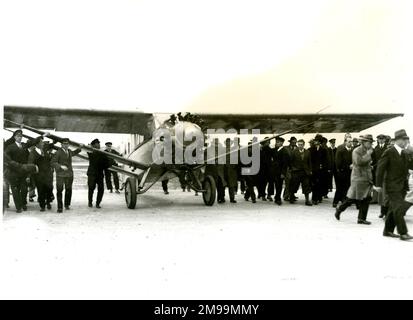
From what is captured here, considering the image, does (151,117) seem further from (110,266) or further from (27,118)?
(110,266)

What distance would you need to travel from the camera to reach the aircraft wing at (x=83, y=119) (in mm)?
12266

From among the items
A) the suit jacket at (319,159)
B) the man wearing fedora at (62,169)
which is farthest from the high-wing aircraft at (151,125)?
the suit jacket at (319,159)

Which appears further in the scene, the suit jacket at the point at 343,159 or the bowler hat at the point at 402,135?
the suit jacket at the point at 343,159

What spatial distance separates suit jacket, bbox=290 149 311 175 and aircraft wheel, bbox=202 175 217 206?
7.69ft

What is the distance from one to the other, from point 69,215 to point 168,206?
299 centimetres

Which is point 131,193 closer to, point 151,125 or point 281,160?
point 151,125

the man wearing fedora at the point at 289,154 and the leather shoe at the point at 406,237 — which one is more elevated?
the man wearing fedora at the point at 289,154

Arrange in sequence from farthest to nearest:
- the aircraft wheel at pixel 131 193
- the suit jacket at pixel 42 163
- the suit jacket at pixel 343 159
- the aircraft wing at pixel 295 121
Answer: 1. the aircraft wing at pixel 295 121
2. the suit jacket at pixel 343 159
3. the aircraft wheel at pixel 131 193
4. the suit jacket at pixel 42 163

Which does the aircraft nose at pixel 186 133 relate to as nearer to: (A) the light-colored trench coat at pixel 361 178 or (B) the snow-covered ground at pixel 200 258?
(B) the snow-covered ground at pixel 200 258

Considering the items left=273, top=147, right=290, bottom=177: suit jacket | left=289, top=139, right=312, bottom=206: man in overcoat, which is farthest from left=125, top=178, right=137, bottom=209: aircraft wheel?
left=289, top=139, right=312, bottom=206: man in overcoat

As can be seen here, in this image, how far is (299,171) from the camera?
12.7 meters

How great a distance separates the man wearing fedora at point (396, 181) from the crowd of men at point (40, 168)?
22.7 feet

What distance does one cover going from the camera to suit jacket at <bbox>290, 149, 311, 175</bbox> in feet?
41.4

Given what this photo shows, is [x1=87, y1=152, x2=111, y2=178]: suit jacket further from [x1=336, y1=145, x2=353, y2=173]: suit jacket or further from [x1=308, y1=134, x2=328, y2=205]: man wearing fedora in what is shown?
[x1=336, y1=145, x2=353, y2=173]: suit jacket
